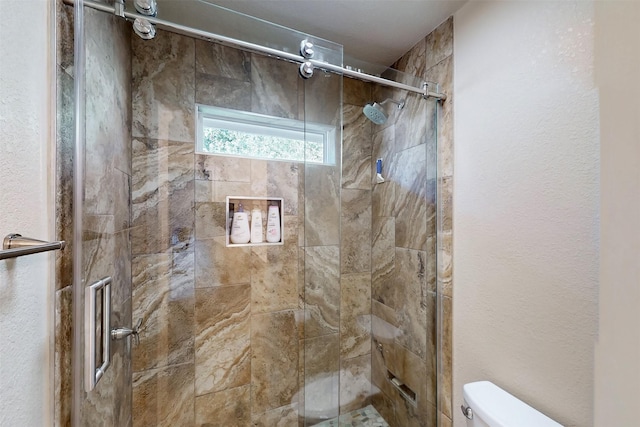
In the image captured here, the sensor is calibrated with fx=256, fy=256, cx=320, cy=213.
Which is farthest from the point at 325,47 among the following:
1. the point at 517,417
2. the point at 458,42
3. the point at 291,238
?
the point at 517,417

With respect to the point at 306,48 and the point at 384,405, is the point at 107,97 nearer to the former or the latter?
the point at 306,48

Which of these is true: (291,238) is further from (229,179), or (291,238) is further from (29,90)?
(29,90)

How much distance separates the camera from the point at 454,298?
1.19 meters

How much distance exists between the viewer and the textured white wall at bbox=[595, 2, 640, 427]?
16.2 inches

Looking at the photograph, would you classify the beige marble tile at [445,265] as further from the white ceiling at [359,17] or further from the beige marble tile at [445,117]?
the white ceiling at [359,17]

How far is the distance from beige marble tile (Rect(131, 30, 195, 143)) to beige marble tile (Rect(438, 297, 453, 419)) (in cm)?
155

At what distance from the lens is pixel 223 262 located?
1422mm

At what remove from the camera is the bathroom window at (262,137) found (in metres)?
1.31

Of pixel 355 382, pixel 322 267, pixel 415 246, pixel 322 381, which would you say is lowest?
pixel 355 382

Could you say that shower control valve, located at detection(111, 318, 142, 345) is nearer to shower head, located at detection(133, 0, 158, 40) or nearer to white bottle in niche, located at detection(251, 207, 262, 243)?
white bottle in niche, located at detection(251, 207, 262, 243)

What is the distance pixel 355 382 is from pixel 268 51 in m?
1.93

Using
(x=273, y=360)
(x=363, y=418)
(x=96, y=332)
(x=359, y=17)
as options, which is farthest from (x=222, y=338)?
(x=359, y=17)

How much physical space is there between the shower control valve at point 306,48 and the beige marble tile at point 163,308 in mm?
1136

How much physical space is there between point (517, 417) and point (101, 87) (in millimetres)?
1779
